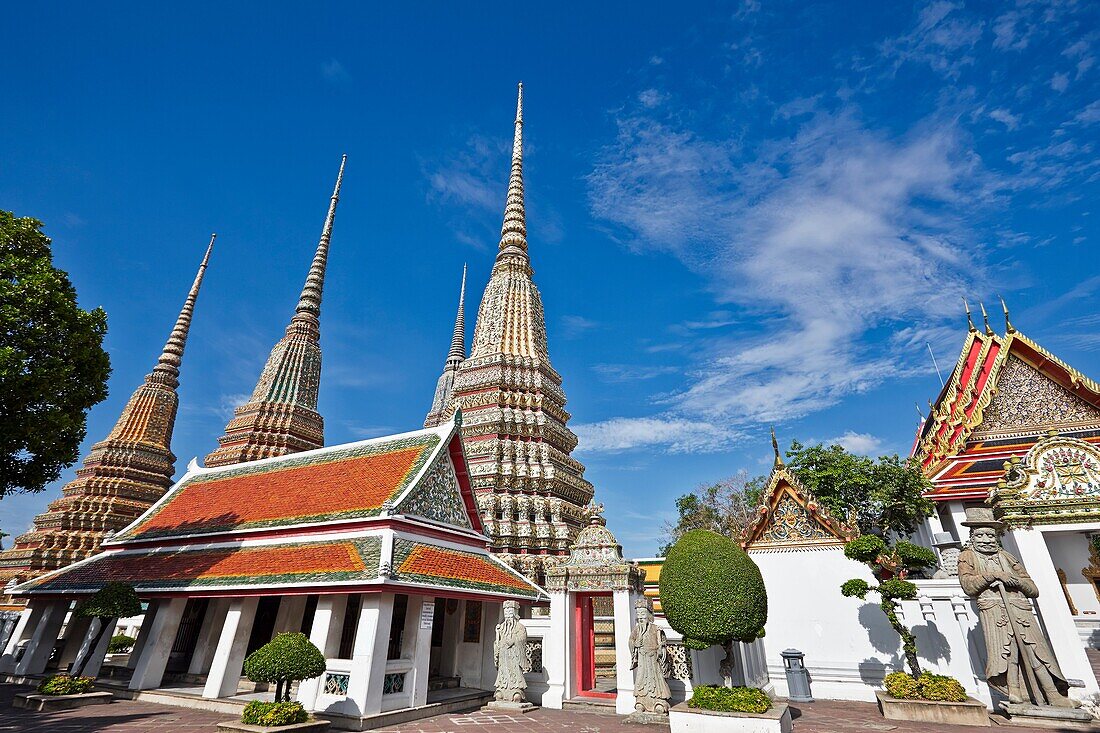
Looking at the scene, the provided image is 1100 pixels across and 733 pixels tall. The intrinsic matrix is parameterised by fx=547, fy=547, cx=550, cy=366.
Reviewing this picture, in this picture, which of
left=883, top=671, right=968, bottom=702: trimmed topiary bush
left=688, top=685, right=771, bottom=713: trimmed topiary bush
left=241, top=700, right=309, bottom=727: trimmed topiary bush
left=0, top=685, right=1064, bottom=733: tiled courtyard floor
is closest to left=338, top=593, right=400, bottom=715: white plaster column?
left=0, top=685, right=1064, bottom=733: tiled courtyard floor

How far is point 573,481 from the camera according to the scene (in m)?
23.5

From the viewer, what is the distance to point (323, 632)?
10367mm

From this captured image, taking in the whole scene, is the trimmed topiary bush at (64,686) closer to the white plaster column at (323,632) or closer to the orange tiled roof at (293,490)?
the orange tiled roof at (293,490)

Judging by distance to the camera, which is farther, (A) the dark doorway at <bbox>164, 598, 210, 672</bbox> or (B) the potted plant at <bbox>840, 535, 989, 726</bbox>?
(A) the dark doorway at <bbox>164, 598, 210, 672</bbox>

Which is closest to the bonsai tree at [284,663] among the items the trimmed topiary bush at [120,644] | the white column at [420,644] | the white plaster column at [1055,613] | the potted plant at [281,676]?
the potted plant at [281,676]

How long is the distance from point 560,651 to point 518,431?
11.8 meters

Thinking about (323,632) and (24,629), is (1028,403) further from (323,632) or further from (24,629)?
(24,629)

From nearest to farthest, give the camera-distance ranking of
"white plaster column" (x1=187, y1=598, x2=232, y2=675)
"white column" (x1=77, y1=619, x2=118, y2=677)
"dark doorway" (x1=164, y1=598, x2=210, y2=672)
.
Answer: "white column" (x1=77, y1=619, x2=118, y2=677) < "white plaster column" (x1=187, y1=598, x2=232, y2=675) < "dark doorway" (x1=164, y1=598, x2=210, y2=672)

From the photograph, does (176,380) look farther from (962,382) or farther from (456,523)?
(962,382)

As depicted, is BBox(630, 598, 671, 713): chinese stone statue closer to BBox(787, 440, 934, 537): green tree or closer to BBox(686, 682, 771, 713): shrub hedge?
BBox(686, 682, 771, 713): shrub hedge

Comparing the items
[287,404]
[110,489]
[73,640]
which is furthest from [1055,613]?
[110,489]

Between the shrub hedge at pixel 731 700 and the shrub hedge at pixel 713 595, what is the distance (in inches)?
28.7

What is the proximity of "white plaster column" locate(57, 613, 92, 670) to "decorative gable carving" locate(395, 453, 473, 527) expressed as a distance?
10348 mm

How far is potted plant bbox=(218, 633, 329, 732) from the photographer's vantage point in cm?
816
